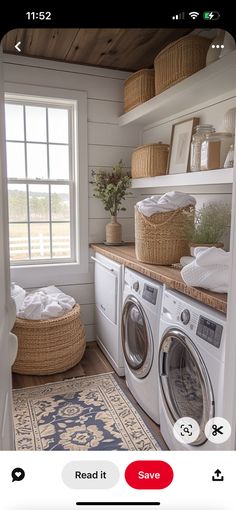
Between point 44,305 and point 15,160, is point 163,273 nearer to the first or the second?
point 44,305

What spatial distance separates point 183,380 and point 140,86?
1704mm

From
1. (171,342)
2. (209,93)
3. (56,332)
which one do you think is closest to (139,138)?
(209,93)

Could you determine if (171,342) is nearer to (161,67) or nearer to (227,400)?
(227,400)

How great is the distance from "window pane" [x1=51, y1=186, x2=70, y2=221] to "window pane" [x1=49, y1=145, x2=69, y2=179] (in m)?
0.09

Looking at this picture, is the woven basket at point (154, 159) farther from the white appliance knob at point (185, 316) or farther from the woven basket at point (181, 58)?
the white appliance knob at point (185, 316)

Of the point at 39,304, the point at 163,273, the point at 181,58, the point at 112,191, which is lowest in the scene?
the point at 39,304

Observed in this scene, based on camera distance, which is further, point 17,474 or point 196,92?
point 196,92

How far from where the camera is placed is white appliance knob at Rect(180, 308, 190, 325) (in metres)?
1.13

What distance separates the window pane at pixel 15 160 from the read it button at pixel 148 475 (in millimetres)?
2090

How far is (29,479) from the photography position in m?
0.44

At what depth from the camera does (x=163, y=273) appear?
1.40 m

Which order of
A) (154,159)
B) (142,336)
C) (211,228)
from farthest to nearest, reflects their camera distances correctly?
(154,159) < (142,336) < (211,228)
